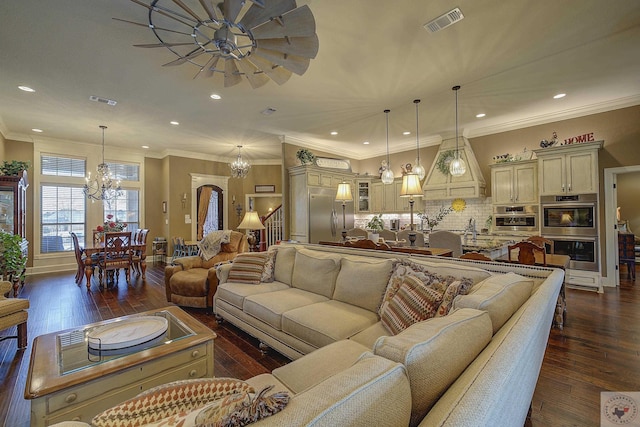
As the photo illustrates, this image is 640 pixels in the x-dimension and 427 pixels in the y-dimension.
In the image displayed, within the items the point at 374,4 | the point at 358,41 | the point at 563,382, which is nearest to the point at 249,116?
the point at 358,41

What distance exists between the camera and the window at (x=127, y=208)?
7.08 m

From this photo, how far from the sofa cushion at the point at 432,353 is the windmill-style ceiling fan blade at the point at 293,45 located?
2.29 meters

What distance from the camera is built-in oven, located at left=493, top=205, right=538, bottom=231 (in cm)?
506

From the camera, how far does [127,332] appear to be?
1.89 meters

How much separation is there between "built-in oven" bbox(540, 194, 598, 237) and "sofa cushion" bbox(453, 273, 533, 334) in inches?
167

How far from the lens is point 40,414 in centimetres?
132

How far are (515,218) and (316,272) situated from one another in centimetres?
454

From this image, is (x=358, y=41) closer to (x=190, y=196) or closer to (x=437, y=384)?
(x=437, y=384)

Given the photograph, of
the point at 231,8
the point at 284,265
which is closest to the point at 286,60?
the point at 231,8

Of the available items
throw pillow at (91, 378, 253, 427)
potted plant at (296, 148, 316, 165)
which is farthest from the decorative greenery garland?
throw pillow at (91, 378, 253, 427)

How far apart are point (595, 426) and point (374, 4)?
134 inches

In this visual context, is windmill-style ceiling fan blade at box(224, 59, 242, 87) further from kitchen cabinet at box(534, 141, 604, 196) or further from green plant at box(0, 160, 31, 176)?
kitchen cabinet at box(534, 141, 604, 196)

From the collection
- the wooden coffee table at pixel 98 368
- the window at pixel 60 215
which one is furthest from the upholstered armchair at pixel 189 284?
the window at pixel 60 215

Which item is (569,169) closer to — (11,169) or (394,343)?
(394,343)
